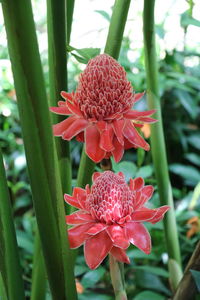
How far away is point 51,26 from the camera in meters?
0.26

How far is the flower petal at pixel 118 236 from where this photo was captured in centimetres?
22

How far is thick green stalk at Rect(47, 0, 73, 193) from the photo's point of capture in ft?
0.82

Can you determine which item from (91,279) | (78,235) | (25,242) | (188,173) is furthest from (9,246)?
(188,173)

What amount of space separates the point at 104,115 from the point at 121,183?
42 mm

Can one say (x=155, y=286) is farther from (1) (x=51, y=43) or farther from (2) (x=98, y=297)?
(1) (x=51, y=43)

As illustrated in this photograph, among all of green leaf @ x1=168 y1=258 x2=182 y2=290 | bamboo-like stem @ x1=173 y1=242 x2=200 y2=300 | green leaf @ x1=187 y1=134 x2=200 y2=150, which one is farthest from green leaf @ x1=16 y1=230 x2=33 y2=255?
green leaf @ x1=187 y1=134 x2=200 y2=150

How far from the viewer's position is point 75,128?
0.26 metres

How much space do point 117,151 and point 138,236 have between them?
5 cm

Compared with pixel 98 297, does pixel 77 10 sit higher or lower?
higher

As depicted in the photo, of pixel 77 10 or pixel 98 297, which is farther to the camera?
pixel 77 10

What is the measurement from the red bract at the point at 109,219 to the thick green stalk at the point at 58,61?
4 cm

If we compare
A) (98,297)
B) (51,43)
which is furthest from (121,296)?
(98,297)

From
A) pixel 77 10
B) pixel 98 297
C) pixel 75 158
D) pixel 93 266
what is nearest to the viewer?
pixel 93 266

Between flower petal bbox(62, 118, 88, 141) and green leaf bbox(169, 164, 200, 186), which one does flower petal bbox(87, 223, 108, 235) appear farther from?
green leaf bbox(169, 164, 200, 186)
